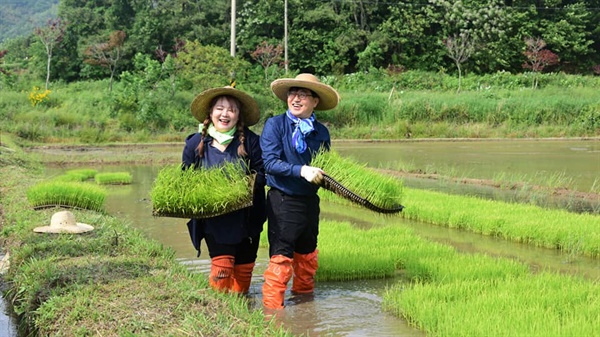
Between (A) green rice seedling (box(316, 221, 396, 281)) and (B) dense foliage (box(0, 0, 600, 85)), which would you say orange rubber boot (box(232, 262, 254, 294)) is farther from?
(B) dense foliage (box(0, 0, 600, 85))

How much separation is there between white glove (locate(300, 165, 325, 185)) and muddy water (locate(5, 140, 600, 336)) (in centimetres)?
81

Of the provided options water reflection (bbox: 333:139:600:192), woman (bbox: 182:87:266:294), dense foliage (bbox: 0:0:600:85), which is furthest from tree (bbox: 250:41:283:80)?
woman (bbox: 182:87:266:294)

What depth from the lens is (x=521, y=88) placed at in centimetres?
2888

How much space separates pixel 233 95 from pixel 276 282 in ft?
3.82

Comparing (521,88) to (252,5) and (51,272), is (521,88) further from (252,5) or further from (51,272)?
(51,272)

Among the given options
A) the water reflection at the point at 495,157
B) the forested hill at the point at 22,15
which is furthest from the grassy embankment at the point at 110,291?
the forested hill at the point at 22,15

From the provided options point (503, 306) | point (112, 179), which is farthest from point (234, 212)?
point (112, 179)

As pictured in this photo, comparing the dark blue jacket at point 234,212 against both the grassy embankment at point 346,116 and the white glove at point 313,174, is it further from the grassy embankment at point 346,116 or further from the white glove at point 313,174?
the grassy embankment at point 346,116

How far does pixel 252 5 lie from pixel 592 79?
15.1 meters

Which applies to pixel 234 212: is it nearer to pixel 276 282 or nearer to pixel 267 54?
pixel 276 282

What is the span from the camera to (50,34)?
95.6ft

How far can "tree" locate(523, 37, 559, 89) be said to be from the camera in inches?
1243

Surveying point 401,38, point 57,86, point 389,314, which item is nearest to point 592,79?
point 401,38

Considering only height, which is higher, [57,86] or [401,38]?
[401,38]
